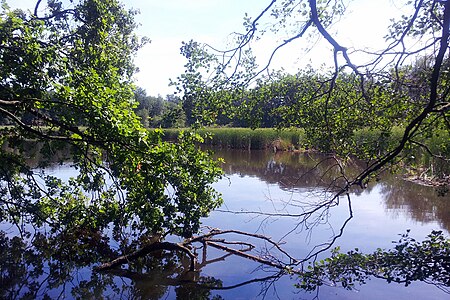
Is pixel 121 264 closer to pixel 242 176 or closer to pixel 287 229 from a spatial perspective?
pixel 287 229

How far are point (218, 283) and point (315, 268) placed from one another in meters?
1.44

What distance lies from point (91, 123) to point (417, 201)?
10.1m

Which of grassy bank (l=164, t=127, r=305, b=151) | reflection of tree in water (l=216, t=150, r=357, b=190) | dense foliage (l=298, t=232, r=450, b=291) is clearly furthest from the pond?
grassy bank (l=164, t=127, r=305, b=151)

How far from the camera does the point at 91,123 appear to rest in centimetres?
469

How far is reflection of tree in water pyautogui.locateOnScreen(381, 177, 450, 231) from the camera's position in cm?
1002

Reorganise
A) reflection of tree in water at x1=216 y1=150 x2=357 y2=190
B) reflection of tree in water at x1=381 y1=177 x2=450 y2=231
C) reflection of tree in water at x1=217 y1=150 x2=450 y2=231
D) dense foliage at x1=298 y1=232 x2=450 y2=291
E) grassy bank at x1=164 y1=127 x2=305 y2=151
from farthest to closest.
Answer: grassy bank at x1=164 y1=127 x2=305 y2=151
reflection of tree in water at x1=216 y1=150 x2=357 y2=190
reflection of tree in water at x1=217 y1=150 x2=450 y2=231
reflection of tree in water at x1=381 y1=177 x2=450 y2=231
dense foliage at x1=298 y1=232 x2=450 y2=291

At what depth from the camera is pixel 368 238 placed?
8219mm

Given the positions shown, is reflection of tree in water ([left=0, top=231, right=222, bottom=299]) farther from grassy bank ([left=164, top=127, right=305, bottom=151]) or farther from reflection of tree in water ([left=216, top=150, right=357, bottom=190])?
grassy bank ([left=164, top=127, right=305, bottom=151])

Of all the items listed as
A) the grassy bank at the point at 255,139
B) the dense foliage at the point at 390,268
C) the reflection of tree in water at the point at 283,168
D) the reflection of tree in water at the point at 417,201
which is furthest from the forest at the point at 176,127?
the grassy bank at the point at 255,139

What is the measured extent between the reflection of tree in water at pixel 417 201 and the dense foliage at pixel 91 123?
20.7 feet

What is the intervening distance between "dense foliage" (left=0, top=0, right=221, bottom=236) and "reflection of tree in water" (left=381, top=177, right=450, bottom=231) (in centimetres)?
630

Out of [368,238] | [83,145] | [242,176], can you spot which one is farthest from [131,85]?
[242,176]

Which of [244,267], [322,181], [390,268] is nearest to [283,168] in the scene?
[322,181]

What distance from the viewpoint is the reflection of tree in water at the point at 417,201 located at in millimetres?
10016
